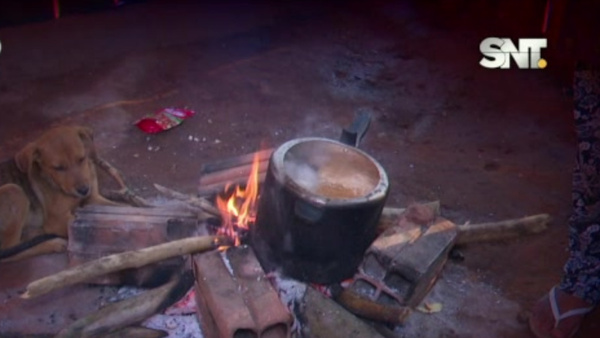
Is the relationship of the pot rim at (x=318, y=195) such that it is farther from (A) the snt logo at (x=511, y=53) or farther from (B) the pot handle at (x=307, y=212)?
(A) the snt logo at (x=511, y=53)

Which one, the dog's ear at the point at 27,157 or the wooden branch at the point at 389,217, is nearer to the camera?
the wooden branch at the point at 389,217

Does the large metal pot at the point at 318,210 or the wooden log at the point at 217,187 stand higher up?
the large metal pot at the point at 318,210

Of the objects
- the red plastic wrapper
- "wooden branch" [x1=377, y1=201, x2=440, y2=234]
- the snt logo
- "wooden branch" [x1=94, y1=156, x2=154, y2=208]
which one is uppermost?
"wooden branch" [x1=377, y1=201, x2=440, y2=234]

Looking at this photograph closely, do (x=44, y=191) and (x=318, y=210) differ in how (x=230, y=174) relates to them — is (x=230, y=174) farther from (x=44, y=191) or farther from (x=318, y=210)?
(x=44, y=191)

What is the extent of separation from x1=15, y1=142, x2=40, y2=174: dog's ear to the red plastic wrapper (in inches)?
65.4

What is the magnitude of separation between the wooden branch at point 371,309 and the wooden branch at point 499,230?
99cm

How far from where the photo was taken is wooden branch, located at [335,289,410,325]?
418 centimetres

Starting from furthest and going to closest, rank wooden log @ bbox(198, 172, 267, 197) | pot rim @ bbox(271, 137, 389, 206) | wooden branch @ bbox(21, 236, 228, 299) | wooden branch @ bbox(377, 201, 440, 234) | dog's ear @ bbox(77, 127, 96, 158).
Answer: dog's ear @ bbox(77, 127, 96, 158) < wooden log @ bbox(198, 172, 267, 197) < wooden branch @ bbox(377, 201, 440, 234) < pot rim @ bbox(271, 137, 389, 206) < wooden branch @ bbox(21, 236, 228, 299)

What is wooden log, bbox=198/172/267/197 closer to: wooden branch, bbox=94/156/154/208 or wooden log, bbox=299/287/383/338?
wooden branch, bbox=94/156/154/208

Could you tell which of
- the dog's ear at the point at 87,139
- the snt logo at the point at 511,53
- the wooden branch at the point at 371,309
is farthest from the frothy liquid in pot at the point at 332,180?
the snt logo at the point at 511,53

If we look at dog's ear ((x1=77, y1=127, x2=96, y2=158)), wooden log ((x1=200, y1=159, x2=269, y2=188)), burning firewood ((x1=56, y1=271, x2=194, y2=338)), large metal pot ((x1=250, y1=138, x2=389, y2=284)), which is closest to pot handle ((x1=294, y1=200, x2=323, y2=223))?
large metal pot ((x1=250, y1=138, x2=389, y2=284))

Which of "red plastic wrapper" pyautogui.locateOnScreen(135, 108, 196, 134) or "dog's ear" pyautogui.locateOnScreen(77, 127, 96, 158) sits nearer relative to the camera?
"dog's ear" pyautogui.locateOnScreen(77, 127, 96, 158)

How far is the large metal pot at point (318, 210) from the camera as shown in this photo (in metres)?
4.04

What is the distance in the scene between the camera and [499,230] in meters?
5.03
